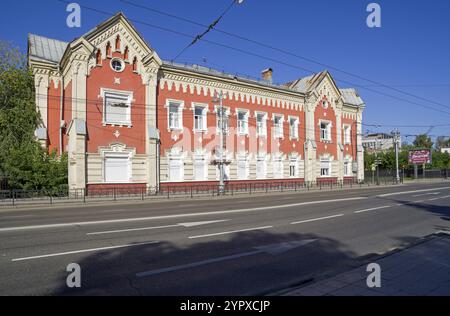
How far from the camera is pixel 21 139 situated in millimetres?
26750

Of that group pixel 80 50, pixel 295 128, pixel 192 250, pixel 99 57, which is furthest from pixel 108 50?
pixel 192 250

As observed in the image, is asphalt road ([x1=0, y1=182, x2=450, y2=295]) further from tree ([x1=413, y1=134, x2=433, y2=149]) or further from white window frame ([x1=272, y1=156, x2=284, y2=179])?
tree ([x1=413, y1=134, x2=433, y2=149])

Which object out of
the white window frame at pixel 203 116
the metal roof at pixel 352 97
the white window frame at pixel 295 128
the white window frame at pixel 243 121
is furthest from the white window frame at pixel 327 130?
the white window frame at pixel 203 116

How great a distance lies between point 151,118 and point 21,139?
9.91 meters

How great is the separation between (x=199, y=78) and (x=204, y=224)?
69.1ft

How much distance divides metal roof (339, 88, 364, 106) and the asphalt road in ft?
118

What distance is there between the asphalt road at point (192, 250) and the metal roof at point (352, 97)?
35.9 meters

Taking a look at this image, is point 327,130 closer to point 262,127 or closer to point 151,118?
point 262,127

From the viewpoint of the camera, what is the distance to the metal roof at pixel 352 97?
47.2m

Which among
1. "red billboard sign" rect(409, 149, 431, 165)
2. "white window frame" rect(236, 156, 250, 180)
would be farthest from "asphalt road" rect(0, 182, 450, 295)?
"red billboard sign" rect(409, 149, 431, 165)

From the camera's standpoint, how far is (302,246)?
8.60 m

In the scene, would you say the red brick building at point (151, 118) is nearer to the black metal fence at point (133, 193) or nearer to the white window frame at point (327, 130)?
the black metal fence at point (133, 193)

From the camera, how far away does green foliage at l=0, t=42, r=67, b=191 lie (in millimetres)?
22750
